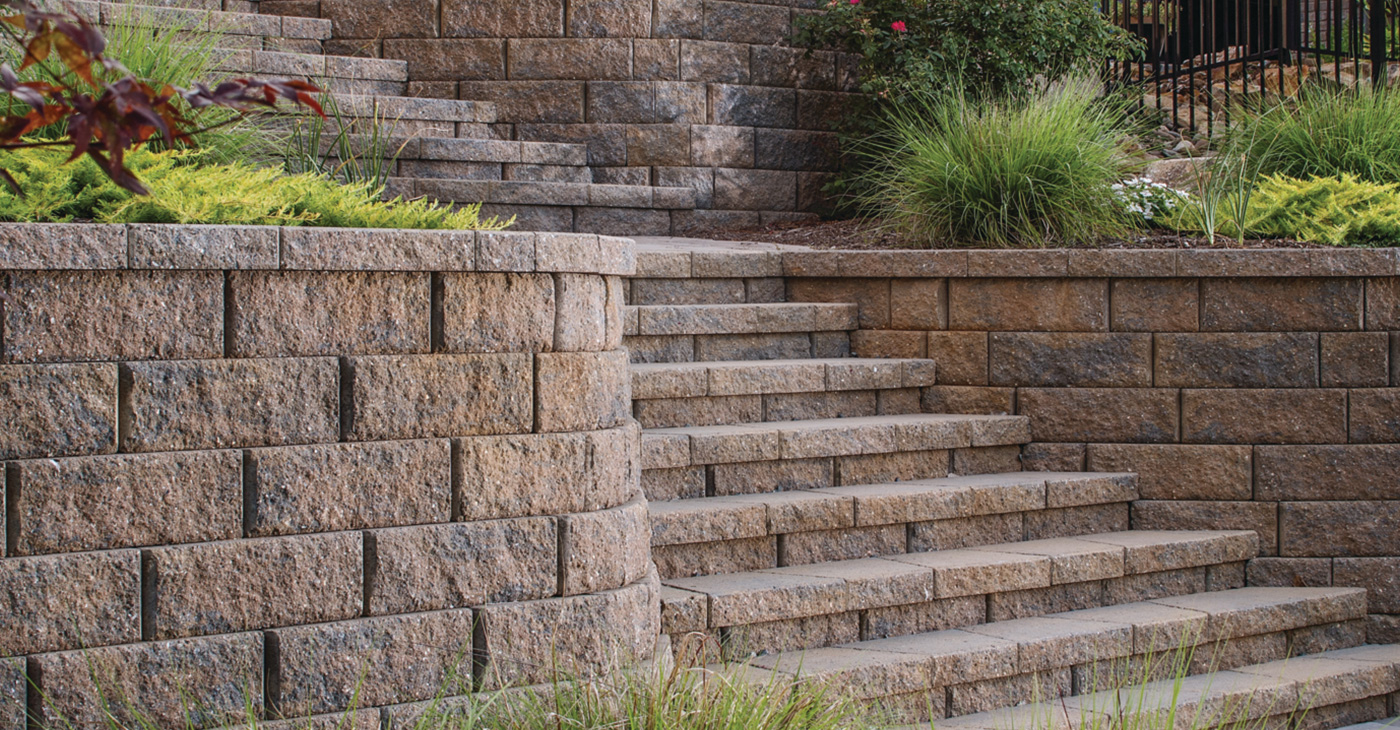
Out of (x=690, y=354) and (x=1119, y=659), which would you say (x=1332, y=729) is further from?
(x=690, y=354)

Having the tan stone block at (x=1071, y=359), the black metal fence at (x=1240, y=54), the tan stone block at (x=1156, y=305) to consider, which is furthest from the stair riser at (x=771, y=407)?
the black metal fence at (x=1240, y=54)

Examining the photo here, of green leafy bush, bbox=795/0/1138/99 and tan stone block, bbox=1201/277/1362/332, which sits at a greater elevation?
green leafy bush, bbox=795/0/1138/99

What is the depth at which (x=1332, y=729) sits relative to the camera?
206 inches

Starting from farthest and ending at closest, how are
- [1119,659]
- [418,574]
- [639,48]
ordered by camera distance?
[639,48], [1119,659], [418,574]

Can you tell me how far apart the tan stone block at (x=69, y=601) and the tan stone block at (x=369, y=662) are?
1.16 ft

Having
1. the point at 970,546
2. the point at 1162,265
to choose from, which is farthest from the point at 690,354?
the point at 1162,265

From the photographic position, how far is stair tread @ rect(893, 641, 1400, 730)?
176 inches

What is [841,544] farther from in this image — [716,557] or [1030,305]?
[1030,305]

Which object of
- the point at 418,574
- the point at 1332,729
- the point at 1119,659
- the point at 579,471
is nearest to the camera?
the point at 418,574

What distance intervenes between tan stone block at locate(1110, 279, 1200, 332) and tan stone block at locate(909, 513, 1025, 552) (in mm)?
1128

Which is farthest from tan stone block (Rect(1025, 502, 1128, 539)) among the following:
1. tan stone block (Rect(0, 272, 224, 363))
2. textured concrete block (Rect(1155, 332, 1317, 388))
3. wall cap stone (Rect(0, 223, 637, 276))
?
tan stone block (Rect(0, 272, 224, 363))

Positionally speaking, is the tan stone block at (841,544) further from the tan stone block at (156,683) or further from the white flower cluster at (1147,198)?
the white flower cluster at (1147,198)

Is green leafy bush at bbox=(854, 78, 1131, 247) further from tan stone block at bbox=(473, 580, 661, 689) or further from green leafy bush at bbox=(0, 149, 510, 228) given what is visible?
tan stone block at bbox=(473, 580, 661, 689)

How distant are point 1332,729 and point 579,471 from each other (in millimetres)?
3502
